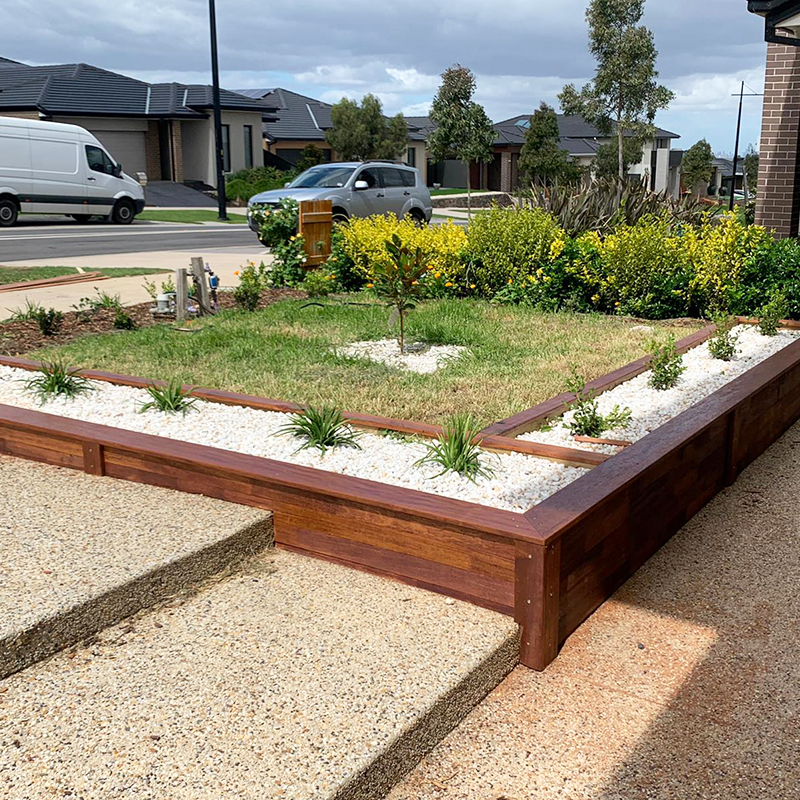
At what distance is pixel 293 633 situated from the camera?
9.73 feet

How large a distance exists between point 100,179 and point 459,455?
22.8 metres

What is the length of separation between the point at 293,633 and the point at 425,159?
53079 mm

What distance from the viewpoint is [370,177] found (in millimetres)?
18078

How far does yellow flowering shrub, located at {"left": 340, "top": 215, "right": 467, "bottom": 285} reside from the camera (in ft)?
32.4

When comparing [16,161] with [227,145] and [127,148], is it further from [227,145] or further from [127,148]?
[227,145]

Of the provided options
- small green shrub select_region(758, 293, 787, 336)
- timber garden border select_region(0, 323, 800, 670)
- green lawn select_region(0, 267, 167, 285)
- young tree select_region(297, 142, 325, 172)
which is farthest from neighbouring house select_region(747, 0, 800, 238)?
young tree select_region(297, 142, 325, 172)

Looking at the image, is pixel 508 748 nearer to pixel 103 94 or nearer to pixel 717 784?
pixel 717 784

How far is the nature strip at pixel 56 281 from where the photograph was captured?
35.6 ft

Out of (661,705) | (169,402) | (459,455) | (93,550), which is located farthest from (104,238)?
(661,705)

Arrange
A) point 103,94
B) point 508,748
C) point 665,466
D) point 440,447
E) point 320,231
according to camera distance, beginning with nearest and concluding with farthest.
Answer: point 508,748
point 665,466
point 440,447
point 320,231
point 103,94

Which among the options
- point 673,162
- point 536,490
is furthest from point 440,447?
point 673,162

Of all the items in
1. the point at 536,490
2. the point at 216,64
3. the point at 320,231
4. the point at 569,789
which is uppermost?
the point at 216,64

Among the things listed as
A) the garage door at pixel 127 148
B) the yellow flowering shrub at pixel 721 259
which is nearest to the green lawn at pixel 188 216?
the garage door at pixel 127 148

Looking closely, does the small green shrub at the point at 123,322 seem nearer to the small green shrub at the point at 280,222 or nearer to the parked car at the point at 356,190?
the small green shrub at the point at 280,222
